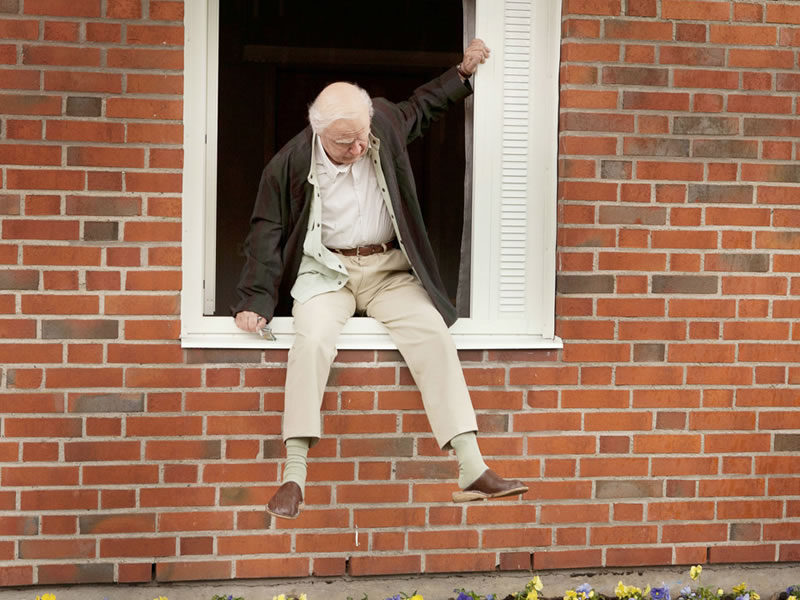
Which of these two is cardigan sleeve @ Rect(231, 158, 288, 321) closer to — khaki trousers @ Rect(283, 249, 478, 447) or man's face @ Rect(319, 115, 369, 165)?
khaki trousers @ Rect(283, 249, 478, 447)

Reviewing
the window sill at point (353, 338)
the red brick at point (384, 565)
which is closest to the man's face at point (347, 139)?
the window sill at point (353, 338)

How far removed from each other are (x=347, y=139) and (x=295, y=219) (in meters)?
0.40

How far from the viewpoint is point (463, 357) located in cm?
368

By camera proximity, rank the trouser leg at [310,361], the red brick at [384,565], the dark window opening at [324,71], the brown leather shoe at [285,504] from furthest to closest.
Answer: the dark window opening at [324,71], the red brick at [384,565], the trouser leg at [310,361], the brown leather shoe at [285,504]

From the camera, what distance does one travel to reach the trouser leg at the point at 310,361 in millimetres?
3281

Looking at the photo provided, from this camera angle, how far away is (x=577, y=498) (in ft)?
12.4

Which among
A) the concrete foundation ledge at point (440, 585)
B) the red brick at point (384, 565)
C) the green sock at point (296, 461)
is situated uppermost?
the green sock at point (296, 461)

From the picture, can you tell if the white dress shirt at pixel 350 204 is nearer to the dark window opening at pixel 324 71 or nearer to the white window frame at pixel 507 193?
the white window frame at pixel 507 193

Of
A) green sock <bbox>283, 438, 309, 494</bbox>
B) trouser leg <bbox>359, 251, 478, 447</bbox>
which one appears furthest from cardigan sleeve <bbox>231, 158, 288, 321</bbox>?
green sock <bbox>283, 438, 309, 494</bbox>

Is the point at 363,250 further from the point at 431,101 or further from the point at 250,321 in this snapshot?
the point at 431,101

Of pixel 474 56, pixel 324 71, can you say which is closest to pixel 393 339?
pixel 474 56

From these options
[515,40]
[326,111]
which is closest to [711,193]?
[515,40]

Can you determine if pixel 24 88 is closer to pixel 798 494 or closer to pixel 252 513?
pixel 252 513

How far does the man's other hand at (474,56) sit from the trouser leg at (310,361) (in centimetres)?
104
